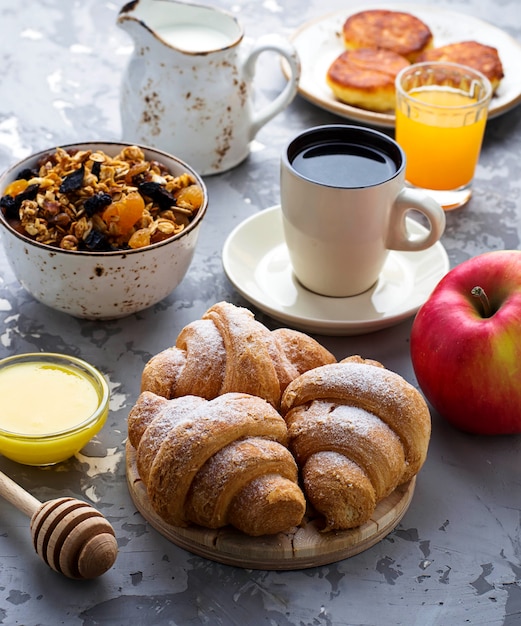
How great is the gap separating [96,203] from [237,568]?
0.61 meters

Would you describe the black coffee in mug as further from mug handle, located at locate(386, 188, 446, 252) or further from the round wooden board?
the round wooden board

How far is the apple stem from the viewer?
1.27m

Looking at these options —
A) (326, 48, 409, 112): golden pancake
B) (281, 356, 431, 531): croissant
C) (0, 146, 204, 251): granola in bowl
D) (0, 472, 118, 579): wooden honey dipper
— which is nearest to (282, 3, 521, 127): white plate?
(326, 48, 409, 112): golden pancake

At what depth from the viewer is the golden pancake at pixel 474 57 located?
199cm

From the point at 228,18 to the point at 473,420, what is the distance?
101cm

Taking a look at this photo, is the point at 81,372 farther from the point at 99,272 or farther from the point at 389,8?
the point at 389,8

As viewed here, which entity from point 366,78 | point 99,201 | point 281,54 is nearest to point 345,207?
point 99,201

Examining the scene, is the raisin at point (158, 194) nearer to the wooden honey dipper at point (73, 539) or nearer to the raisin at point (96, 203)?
the raisin at point (96, 203)

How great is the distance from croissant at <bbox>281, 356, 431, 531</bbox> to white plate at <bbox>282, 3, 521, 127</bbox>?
94 cm

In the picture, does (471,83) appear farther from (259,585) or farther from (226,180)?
(259,585)

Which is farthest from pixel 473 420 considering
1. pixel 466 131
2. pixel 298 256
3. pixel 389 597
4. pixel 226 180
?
pixel 226 180

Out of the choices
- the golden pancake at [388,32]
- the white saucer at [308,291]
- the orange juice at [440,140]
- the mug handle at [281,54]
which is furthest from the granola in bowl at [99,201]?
the golden pancake at [388,32]

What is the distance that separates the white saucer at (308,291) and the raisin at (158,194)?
0.16m

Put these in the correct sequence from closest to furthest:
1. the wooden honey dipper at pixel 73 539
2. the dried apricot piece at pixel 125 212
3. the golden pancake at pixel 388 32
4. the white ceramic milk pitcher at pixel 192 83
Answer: the wooden honey dipper at pixel 73 539, the dried apricot piece at pixel 125 212, the white ceramic milk pitcher at pixel 192 83, the golden pancake at pixel 388 32
